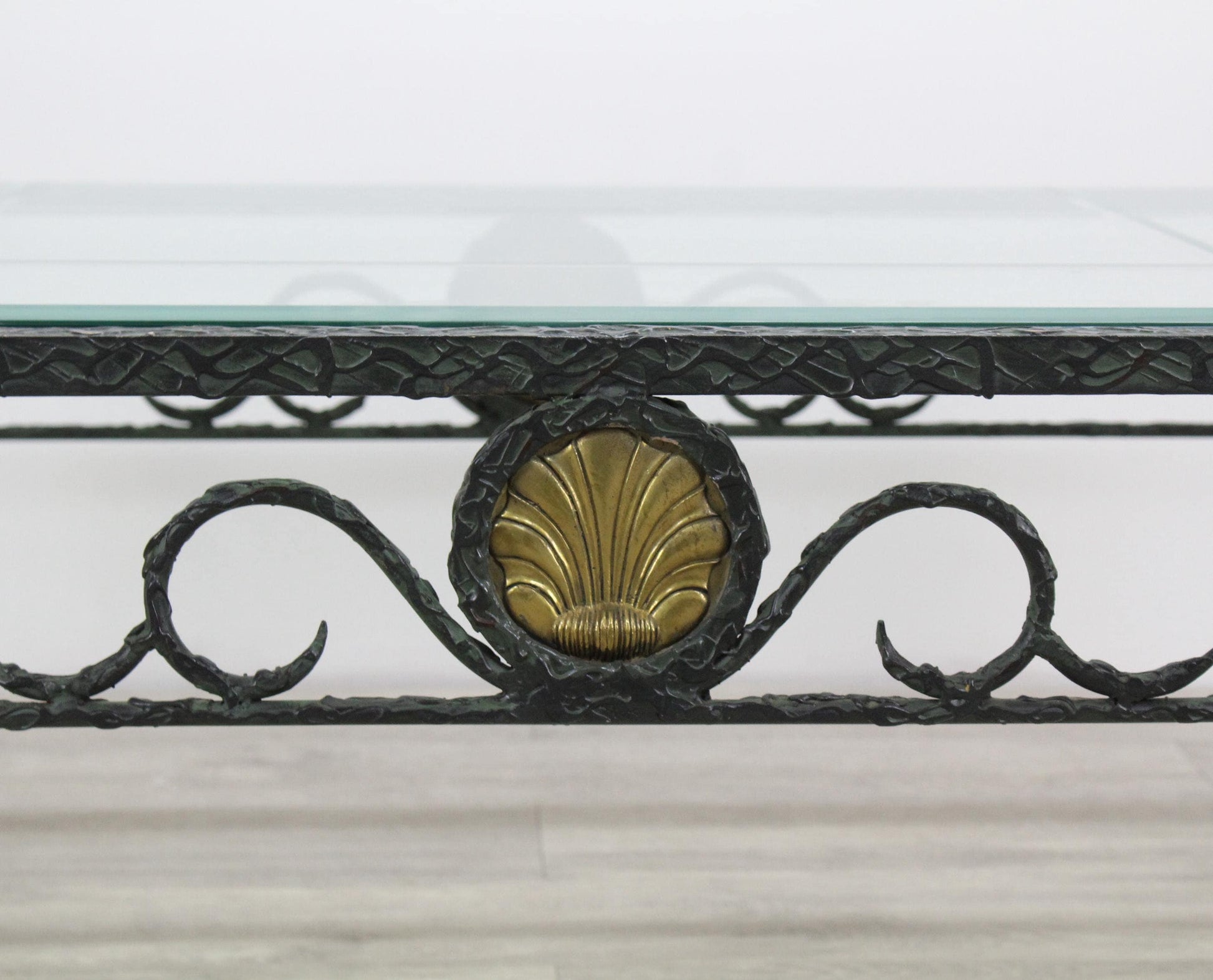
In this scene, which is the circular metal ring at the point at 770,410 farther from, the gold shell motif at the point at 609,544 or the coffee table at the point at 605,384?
the gold shell motif at the point at 609,544

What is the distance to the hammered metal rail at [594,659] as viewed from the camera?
3.10ft

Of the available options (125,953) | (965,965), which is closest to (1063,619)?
(965,965)

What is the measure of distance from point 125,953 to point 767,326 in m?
0.66

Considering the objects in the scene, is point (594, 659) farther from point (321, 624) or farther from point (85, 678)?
point (85, 678)

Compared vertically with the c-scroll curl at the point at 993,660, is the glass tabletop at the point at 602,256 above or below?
above

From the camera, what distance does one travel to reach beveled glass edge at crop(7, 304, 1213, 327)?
34.9 inches

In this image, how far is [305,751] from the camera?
1.51 metres

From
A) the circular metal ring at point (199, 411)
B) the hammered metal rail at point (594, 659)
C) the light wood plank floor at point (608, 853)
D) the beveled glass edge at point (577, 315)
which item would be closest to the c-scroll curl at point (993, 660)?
the hammered metal rail at point (594, 659)

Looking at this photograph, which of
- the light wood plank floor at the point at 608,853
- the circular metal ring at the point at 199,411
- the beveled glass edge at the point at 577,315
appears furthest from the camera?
the circular metal ring at the point at 199,411

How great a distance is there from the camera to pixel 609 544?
95 cm

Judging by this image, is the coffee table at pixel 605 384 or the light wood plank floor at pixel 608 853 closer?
the coffee table at pixel 605 384

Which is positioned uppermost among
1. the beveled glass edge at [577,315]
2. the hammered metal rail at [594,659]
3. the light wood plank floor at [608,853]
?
the beveled glass edge at [577,315]

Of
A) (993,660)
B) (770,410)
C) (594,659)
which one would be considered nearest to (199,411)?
(770,410)

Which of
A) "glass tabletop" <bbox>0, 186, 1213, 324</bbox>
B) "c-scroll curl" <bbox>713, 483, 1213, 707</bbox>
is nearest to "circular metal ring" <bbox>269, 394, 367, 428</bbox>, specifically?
"glass tabletop" <bbox>0, 186, 1213, 324</bbox>
